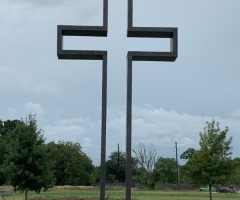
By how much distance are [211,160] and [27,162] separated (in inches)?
477

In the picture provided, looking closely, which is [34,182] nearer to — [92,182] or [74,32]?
[74,32]

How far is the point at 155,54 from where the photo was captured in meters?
13.0

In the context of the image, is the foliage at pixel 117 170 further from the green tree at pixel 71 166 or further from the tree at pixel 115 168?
the green tree at pixel 71 166

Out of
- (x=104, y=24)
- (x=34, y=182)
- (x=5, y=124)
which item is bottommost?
(x=34, y=182)

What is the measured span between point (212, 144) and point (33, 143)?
12.3m

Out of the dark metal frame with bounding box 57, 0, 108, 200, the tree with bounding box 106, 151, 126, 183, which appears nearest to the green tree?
the tree with bounding box 106, 151, 126, 183

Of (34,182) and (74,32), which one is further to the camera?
(34,182)

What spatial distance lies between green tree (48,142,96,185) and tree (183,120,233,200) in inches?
2843

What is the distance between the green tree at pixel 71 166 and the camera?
106m

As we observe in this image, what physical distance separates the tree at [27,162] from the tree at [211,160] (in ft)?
33.2

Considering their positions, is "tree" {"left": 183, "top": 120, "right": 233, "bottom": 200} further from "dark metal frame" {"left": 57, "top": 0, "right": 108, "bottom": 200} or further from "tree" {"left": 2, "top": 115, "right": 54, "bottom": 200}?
"dark metal frame" {"left": 57, "top": 0, "right": 108, "bottom": 200}

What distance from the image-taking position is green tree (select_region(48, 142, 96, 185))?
106 meters

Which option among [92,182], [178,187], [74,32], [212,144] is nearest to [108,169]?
[92,182]

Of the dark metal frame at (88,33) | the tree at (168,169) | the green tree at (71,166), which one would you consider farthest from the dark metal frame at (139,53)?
the tree at (168,169)
